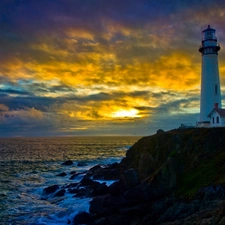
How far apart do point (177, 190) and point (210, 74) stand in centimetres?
2600

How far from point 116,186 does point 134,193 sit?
4359mm

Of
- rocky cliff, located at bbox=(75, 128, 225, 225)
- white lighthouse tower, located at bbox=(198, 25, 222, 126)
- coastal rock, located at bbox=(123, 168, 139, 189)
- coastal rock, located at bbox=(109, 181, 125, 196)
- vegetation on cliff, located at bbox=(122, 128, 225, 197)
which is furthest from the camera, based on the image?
white lighthouse tower, located at bbox=(198, 25, 222, 126)

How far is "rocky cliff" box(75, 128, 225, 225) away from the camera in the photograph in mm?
20953

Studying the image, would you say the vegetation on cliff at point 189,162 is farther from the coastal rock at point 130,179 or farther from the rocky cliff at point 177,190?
the coastal rock at point 130,179

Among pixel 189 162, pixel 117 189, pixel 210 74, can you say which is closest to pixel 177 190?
pixel 189 162

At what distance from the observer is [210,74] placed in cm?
4572

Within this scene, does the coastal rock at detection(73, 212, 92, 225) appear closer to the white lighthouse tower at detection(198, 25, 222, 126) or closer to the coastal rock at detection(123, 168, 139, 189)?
the coastal rock at detection(123, 168, 139, 189)

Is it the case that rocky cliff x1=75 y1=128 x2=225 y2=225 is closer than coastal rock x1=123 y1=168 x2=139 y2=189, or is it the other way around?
rocky cliff x1=75 y1=128 x2=225 y2=225

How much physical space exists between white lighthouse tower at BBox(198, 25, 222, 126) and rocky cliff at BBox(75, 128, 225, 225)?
10.6 m

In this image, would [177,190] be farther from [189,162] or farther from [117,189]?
[117,189]

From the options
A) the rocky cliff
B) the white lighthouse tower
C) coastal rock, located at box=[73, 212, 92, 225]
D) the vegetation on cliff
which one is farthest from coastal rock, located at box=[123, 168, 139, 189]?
the white lighthouse tower

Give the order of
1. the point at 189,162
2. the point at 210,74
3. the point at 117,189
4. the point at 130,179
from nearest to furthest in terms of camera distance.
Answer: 1. the point at 130,179
2. the point at 117,189
3. the point at 189,162
4. the point at 210,74

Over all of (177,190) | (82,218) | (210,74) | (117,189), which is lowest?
(82,218)

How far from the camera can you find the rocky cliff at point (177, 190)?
20953 millimetres
